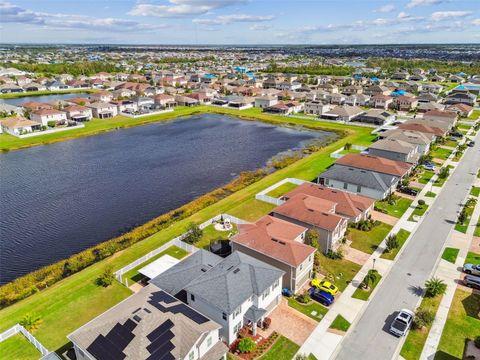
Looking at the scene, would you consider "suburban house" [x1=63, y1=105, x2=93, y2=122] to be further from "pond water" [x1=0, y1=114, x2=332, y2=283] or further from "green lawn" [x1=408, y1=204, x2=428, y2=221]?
"green lawn" [x1=408, y1=204, x2=428, y2=221]

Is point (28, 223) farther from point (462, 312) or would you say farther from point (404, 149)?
point (404, 149)

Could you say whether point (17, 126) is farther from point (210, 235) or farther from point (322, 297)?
point (322, 297)

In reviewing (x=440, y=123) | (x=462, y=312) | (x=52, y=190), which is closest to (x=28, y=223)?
(x=52, y=190)

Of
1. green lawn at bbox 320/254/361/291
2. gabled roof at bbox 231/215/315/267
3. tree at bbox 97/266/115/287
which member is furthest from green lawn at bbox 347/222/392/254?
tree at bbox 97/266/115/287

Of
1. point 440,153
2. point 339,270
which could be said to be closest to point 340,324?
point 339,270

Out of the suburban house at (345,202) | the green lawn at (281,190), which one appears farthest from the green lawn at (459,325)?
the green lawn at (281,190)
